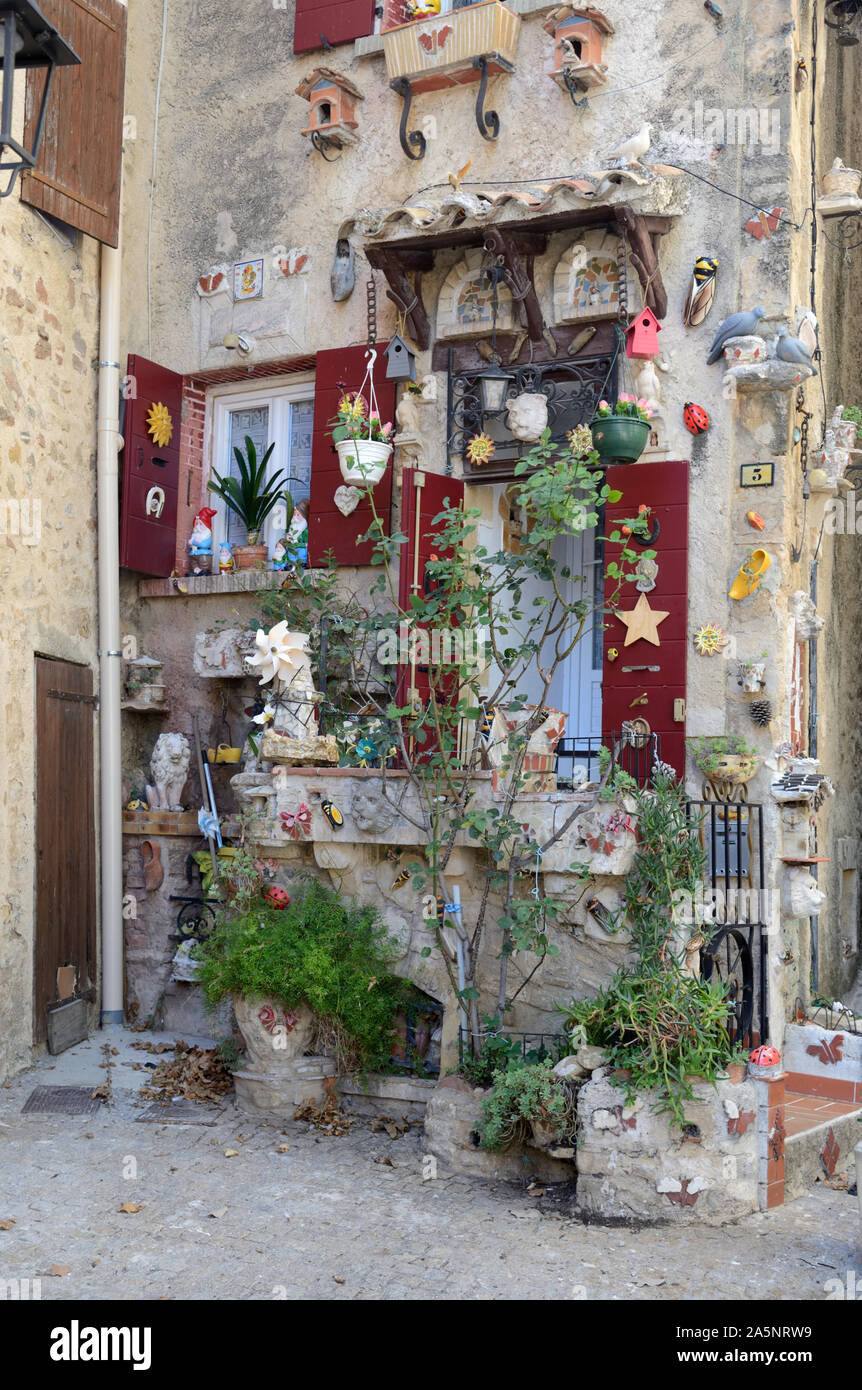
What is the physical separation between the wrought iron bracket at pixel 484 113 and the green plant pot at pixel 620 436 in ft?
7.31

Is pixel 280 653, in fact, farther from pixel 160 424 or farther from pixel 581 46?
pixel 581 46

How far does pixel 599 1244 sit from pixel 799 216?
5.66 metres

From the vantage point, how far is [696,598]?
752cm

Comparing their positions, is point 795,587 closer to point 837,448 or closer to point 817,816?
point 837,448

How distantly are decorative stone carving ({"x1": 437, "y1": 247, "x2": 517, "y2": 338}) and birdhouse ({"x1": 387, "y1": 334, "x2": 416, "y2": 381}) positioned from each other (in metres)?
0.25

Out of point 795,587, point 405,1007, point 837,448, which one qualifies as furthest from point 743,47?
point 405,1007

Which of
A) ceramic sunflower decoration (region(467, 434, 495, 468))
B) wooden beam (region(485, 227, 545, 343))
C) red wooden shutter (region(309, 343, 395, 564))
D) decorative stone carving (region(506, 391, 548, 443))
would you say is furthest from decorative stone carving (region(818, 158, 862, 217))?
red wooden shutter (region(309, 343, 395, 564))

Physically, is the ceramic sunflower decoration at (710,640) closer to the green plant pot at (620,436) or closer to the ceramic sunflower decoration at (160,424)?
the green plant pot at (620,436)

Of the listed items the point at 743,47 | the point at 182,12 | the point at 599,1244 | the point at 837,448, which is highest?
the point at 182,12

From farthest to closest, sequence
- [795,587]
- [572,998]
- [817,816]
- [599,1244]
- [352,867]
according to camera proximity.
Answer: [817,816]
[795,587]
[352,867]
[572,998]
[599,1244]

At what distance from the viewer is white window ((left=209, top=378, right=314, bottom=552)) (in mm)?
9375

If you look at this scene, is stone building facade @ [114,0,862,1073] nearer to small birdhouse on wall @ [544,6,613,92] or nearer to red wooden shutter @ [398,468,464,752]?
small birdhouse on wall @ [544,6,613,92]

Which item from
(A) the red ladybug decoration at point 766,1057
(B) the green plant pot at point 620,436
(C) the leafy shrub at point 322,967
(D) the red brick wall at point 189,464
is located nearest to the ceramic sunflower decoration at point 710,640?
(B) the green plant pot at point 620,436

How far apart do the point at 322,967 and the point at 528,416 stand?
337 centimetres
